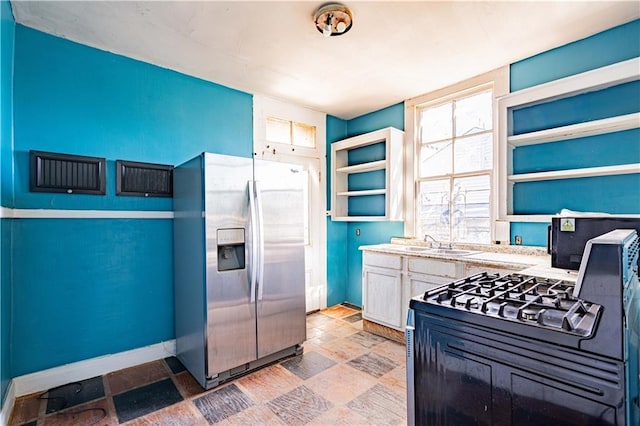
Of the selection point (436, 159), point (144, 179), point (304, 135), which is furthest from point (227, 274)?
point (436, 159)

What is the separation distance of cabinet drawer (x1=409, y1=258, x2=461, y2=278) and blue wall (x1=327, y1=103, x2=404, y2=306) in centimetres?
99

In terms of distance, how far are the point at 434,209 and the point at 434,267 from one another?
37.1 inches

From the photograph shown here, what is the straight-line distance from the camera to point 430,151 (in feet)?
11.7

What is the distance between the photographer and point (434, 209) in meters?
3.53

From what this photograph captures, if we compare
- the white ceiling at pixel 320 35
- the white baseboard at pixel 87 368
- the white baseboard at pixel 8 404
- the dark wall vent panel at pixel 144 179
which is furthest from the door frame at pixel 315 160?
the white baseboard at pixel 8 404

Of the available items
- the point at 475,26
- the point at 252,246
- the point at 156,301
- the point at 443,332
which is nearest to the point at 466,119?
the point at 475,26

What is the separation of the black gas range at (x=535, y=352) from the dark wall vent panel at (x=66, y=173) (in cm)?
265

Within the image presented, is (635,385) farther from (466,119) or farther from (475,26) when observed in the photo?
(466,119)

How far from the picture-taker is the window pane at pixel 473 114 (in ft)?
10.2

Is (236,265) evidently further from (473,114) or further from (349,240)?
(473,114)

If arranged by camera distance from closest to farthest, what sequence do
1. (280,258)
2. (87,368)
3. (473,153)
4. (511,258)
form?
(87,368)
(511,258)
(280,258)
(473,153)

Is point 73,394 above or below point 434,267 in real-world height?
below

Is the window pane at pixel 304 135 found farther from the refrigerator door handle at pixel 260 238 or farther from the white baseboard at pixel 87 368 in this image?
the white baseboard at pixel 87 368

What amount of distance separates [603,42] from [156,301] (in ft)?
14.2
